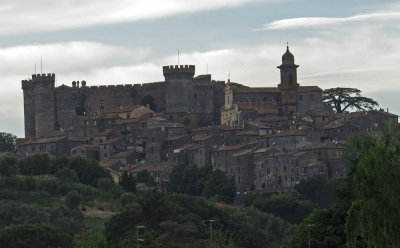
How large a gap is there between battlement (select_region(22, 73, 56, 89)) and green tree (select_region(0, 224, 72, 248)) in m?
54.8

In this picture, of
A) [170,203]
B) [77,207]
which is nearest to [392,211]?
[170,203]

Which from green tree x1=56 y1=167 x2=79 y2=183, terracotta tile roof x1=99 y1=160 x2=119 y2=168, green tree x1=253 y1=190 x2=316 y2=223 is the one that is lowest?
green tree x1=253 y1=190 x2=316 y2=223

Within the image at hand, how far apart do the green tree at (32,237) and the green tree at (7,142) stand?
2082 inches

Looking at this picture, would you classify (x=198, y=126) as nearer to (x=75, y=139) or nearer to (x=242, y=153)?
(x=75, y=139)

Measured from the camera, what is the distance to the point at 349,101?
465ft

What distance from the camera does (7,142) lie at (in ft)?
455

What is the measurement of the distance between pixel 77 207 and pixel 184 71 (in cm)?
3059

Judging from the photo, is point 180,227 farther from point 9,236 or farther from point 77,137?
point 77,137

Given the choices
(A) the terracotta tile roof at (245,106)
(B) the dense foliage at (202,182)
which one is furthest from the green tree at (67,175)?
(A) the terracotta tile roof at (245,106)

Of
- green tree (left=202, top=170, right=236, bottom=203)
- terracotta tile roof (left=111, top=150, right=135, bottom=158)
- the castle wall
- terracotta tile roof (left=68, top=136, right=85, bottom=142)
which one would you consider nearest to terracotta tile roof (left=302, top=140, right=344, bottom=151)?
green tree (left=202, top=170, right=236, bottom=203)

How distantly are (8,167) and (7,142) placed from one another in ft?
70.3

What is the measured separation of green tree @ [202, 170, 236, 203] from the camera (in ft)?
381

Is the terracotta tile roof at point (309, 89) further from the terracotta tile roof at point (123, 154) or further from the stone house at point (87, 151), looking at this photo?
the stone house at point (87, 151)

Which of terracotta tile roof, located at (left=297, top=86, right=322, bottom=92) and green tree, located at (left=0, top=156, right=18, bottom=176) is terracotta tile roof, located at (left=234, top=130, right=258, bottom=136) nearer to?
terracotta tile roof, located at (left=297, top=86, right=322, bottom=92)
